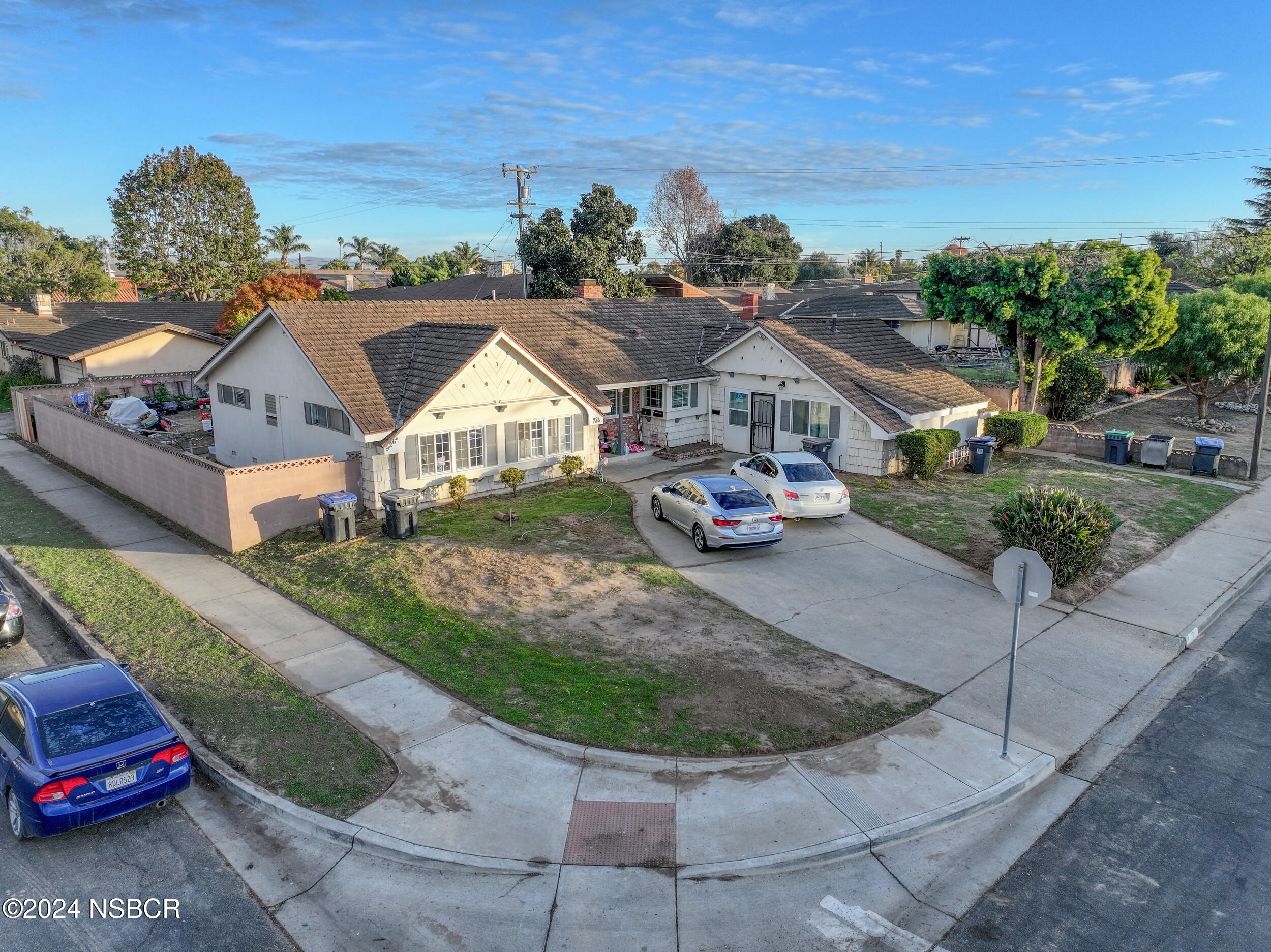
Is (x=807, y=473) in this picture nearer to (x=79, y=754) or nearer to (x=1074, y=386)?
(x=79, y=754)

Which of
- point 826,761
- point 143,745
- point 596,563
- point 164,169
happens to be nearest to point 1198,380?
point 596,563

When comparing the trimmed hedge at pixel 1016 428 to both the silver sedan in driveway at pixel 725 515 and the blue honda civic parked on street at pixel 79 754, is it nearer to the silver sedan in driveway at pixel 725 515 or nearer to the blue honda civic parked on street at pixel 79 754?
the silver sedan in driveway at pixel 725 515

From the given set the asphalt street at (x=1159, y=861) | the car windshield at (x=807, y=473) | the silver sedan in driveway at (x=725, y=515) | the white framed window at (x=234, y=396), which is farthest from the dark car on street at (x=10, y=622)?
the car windshield at (x=807, y=473)

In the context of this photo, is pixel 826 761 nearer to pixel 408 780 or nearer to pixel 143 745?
pixel 408 780

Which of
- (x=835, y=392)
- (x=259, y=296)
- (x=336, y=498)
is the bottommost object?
(x=336, y=498)

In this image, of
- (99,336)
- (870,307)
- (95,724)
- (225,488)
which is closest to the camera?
(95,724)

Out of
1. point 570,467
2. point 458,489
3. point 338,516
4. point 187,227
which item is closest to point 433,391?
point 458,489

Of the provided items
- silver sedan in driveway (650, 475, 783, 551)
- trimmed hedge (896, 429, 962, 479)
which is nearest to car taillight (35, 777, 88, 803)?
silver sedan in driveway (650, 475, 783, 551)

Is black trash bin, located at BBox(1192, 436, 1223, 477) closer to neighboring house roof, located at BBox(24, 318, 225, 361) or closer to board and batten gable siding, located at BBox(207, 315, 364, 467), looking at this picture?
board and batten gable siding, located at BBox(207, 315, 364, 467)
